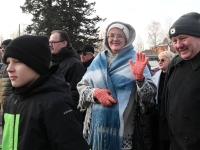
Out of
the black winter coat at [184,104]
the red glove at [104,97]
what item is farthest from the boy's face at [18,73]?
the black winter coat at [184,104]

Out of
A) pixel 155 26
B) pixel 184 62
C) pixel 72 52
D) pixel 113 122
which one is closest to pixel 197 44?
pixel 184 62

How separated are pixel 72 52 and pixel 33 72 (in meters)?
2.36

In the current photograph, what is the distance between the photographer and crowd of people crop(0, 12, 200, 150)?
1.87 meters

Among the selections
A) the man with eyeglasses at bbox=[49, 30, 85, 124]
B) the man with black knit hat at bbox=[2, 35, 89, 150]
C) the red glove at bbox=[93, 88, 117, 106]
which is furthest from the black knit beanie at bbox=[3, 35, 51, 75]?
the man with eyeglasses at bbox=[49, 30, 85, 124]

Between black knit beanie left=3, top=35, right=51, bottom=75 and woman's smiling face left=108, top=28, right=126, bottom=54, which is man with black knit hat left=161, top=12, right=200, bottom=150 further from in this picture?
black knit beanie left=3, top=35, right=51, bottom=75

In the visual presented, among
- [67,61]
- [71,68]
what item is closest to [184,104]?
[71,68]

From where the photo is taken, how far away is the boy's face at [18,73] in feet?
6.43

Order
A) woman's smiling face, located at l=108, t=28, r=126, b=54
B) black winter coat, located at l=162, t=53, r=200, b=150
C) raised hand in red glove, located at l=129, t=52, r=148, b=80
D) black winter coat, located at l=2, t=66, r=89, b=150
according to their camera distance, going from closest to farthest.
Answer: black winter coat, located at l=2, t=66, r=89, b=150, black winter coat, located at l=162, t=53, r=200, b=150, raised hand in red glove, located at l=129, t=52, r=148, b=80, woman's smiling face, located at l=108, t=28, r=126, b=54

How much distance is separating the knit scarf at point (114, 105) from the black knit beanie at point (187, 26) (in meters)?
0.68

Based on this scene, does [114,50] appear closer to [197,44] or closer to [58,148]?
[197,44]

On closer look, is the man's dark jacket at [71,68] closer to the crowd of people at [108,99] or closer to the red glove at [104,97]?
the crowd of people at [108,99]

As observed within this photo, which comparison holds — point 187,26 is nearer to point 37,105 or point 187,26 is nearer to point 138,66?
point 138,66

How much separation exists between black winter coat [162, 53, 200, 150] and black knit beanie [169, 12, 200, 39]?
20cm

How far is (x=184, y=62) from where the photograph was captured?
2428mm
